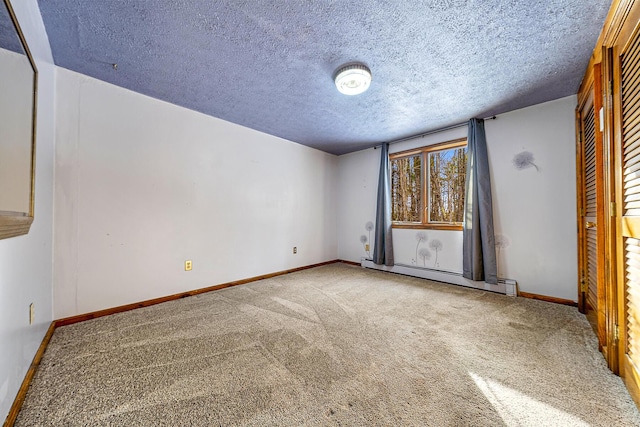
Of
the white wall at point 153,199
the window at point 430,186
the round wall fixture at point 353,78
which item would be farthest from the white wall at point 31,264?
the window at point 430,186

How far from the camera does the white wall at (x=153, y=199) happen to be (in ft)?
7.00

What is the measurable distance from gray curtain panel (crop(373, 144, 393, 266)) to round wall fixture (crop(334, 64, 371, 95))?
2009 millimetres

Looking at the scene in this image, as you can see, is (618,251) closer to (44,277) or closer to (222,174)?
(222,174)

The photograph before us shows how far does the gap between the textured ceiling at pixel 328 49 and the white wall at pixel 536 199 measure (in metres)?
0.26

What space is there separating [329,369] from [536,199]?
288 cm

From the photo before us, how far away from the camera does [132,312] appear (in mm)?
2307

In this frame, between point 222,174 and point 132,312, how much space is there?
5.72 ft

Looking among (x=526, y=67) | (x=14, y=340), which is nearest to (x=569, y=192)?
(x=526, y=67)

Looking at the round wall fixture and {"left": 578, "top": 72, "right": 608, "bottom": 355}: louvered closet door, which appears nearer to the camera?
{"left": 578, "top": 72, "right": 608, "bottom": 355}: louvered closet door

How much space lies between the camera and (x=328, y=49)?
1815mm

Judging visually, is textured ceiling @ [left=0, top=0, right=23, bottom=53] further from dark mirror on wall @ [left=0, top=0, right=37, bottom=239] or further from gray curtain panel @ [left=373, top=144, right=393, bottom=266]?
gray curtain panel @ [left=373, top=144, right=393, bottom=266]

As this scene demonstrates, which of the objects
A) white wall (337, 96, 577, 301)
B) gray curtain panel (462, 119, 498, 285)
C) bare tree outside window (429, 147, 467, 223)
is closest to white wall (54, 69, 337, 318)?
bare tree outside window (429, 147, 467, 223)

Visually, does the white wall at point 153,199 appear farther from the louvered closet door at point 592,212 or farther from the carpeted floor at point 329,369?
the louvered closet door at point 592,212

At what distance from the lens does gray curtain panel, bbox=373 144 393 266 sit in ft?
12.9
